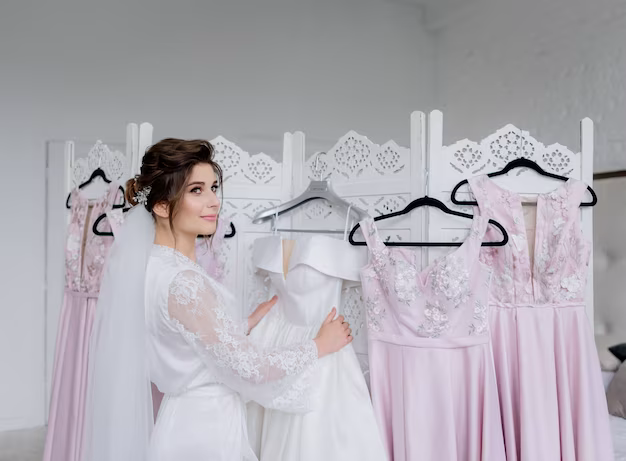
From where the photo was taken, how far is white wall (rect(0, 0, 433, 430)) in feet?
13.2

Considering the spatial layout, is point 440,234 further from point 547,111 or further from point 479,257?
point 547,111

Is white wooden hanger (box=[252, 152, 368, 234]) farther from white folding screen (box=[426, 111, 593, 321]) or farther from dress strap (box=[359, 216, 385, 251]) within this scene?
white folding screen (box=[426, 111, 593, 321])

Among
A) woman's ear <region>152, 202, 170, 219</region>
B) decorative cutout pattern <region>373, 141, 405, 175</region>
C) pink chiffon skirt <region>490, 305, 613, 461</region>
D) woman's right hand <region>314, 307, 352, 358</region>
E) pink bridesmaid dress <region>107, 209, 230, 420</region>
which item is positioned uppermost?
decorative cutout pattern <region>373, 141, 405, 175</region>

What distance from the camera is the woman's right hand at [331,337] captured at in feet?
5.94

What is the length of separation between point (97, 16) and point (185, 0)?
59 cm

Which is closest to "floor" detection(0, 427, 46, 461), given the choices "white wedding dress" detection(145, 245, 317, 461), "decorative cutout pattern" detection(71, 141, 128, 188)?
"decorative cutout pattern" detection(71, 141, 128, 188)

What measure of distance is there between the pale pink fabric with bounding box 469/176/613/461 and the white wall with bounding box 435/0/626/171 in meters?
1.37

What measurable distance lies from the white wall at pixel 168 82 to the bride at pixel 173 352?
8.49 feet

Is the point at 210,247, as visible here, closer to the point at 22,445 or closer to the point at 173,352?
the point at 173,352

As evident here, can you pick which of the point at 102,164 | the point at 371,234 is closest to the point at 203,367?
the point at 371,234

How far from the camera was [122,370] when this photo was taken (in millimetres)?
1698

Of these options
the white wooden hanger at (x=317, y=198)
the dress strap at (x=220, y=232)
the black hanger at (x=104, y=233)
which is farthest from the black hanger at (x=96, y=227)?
the white wooden hanger at (x=317, y=198)

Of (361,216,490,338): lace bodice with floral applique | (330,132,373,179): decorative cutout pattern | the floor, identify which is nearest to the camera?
(361,216,490,338): lace bodice with floral applique

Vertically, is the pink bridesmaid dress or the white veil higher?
the pink bridesmaid dress
